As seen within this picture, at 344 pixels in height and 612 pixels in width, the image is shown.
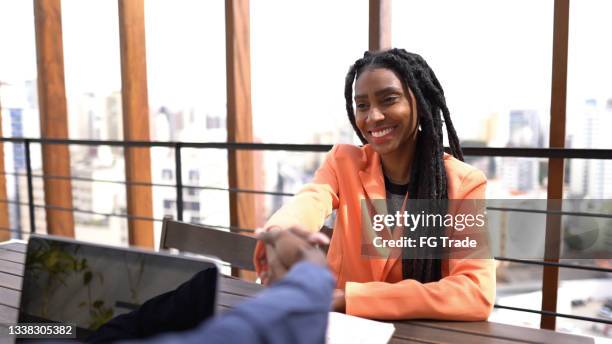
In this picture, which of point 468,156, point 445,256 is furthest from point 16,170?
point 445,256

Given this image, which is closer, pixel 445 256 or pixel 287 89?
pixel 445 256

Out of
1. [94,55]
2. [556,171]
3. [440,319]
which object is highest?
[94,55]

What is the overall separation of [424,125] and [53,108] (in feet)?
11.0

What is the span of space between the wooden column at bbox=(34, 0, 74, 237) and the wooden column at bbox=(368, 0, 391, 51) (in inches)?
100

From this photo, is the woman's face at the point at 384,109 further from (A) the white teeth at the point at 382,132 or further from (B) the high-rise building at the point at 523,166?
(B) the high-rise building at the point at 523,166

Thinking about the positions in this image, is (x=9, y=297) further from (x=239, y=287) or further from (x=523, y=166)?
(x=523, y=166)

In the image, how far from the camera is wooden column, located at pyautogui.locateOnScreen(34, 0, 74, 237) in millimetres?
3654

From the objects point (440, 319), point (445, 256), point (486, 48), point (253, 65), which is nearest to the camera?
point (440, 319)

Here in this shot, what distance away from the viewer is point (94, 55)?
148 inches

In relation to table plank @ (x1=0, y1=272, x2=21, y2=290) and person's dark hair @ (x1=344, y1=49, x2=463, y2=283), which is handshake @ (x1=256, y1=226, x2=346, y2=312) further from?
table plank @ (x1=0, y1=272, x2=21, y2=290)

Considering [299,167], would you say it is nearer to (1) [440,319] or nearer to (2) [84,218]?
(1) [440,319]

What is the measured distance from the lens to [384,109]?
47.8 inches

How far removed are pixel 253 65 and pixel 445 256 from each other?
2163 millimetres

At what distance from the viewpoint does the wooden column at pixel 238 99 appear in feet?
9.61
